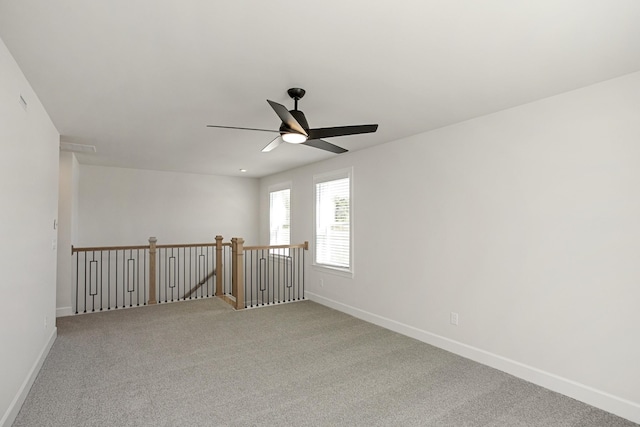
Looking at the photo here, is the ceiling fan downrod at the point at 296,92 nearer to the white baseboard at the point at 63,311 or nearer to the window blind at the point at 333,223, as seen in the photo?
the window blind at the point at 333,223

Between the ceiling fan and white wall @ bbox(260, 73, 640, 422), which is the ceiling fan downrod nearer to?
the ceiling fan

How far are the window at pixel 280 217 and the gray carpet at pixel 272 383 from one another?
2884 millimetres

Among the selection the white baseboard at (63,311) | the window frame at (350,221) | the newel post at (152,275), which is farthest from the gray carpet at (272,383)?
the newel post at (152,275)

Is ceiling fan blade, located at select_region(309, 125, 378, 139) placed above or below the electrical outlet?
above

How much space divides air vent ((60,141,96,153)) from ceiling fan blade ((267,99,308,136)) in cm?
372

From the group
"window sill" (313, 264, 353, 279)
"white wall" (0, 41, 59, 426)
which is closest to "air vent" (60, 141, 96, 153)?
"white wall" (0, 41, 59, 426)

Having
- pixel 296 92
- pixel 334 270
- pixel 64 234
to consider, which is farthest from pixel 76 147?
pixel 334 270

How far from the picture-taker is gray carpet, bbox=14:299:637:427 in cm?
253

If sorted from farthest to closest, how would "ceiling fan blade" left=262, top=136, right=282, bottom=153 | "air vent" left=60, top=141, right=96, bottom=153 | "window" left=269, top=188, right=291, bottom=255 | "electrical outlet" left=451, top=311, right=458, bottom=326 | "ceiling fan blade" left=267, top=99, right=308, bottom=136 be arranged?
"window" left=269, top=188, right=291, bottom=255
"air vent" left=60, top=141, right=96, bottom=153
"electrical outlet" left=451, top=311, right=458, bottom=326
"ceiling fan blade" left=262, top=136, right=282, bottom=153
"ceiling fan blade" left=267, top=99, right=308, bottom=136

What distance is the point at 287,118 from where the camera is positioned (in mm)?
2521

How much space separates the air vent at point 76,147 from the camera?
15.5ft

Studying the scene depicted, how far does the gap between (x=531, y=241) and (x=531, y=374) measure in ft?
3.87

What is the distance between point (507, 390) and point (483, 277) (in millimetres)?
1041

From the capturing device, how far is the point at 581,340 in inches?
112
